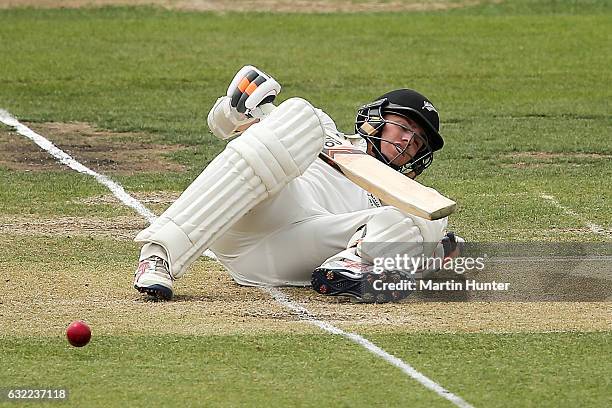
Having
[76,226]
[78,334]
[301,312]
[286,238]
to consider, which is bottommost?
[78,334]

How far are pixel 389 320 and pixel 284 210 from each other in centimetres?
100

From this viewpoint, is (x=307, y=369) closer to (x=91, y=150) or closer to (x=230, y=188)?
(x=230, y=188)

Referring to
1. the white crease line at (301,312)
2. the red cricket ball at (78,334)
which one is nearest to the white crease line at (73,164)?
the white crease line at (301,312)

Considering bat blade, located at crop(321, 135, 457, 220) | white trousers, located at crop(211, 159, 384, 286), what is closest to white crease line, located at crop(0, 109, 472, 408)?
white trousers, located at crop(211, 159, 384, 286)

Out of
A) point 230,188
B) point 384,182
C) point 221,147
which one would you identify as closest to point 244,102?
point 230,188

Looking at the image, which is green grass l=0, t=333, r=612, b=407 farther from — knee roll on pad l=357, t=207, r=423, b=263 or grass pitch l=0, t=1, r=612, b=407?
knee roll on pad l=357, t=207, r=423, b=263

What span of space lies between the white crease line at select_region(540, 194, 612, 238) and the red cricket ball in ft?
13.1

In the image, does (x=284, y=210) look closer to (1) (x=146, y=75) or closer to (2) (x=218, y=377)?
Result: (2) (x=218, y=377)

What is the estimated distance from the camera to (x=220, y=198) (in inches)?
260

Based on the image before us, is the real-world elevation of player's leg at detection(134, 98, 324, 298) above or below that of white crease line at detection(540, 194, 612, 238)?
below

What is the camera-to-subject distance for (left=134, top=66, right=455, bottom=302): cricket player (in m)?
6.61

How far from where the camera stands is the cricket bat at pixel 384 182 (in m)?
6.68

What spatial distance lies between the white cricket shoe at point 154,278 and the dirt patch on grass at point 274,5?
1748 centimetres

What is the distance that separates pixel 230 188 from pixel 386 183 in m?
0.84
